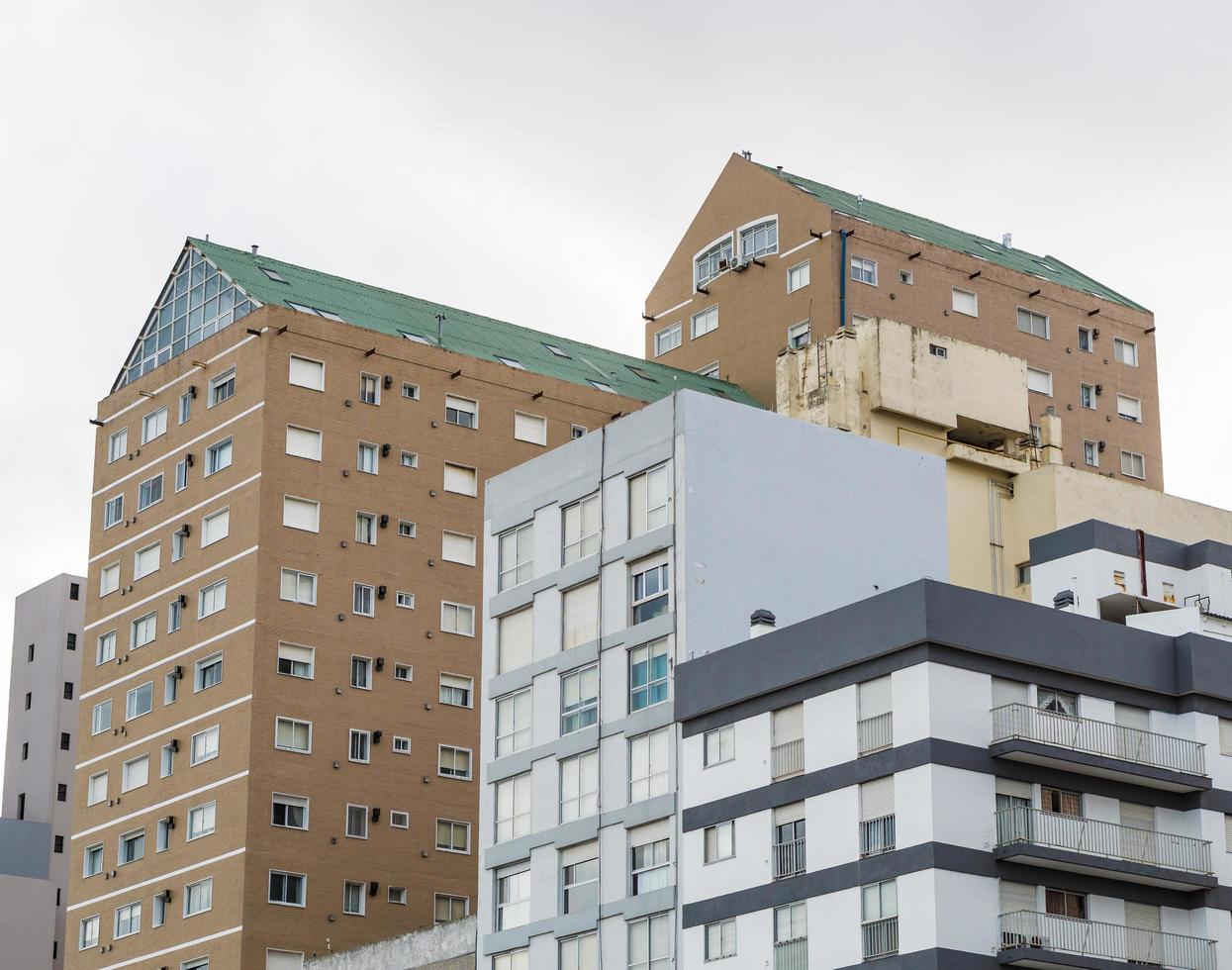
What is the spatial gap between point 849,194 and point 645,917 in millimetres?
59907

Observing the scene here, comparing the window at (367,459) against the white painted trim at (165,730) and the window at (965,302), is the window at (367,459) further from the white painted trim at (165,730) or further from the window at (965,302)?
the window at (965,302)

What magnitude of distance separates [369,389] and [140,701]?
55.0 feet

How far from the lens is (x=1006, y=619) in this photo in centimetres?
6500

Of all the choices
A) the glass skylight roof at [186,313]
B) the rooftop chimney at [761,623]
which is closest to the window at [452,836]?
the glass skylight roof at [186,313]

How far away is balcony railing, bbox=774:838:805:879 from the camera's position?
6494 cm

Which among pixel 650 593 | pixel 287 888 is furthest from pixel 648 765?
pixel 287 888

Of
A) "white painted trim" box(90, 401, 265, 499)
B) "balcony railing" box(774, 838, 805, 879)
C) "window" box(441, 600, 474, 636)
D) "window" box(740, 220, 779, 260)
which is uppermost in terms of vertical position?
"window" box(740, 220, 779, 260)

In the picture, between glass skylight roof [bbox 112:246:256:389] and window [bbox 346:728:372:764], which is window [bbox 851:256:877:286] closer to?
glass skylight roof [bbox 112:246:256:389]

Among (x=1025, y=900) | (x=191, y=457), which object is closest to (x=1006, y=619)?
(x=1025, y=900)

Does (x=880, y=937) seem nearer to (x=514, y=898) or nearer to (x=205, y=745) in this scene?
(x=514, y=898)

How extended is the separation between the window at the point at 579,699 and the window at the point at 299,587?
2078 cm

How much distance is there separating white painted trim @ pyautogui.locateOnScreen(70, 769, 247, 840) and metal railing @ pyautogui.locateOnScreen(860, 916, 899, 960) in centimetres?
3616

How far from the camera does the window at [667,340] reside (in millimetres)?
120938

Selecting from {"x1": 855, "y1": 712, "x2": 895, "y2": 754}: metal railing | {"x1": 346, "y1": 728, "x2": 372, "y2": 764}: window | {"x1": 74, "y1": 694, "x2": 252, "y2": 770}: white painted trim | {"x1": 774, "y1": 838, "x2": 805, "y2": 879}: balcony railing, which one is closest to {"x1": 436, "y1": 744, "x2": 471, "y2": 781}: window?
{"x1": 346, "y1": 728, "x2": 372, "y2": 764}: window
